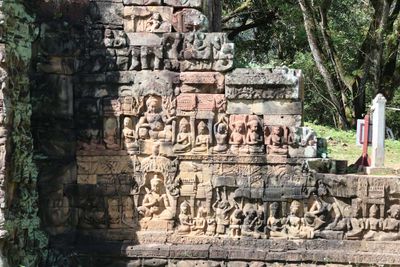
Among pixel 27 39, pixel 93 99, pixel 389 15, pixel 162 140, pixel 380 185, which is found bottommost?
pixel 380 185

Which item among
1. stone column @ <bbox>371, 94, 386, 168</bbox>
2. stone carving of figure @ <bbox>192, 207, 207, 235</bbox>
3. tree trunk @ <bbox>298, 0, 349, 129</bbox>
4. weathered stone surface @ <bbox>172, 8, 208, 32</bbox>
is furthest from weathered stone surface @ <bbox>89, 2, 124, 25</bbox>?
tree trunk @ <bbox>298, 0, 349, 129</bbox>

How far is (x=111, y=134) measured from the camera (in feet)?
30.8

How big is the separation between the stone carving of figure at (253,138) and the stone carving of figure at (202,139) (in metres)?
0.60

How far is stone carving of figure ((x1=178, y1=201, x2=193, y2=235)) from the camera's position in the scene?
930 cm

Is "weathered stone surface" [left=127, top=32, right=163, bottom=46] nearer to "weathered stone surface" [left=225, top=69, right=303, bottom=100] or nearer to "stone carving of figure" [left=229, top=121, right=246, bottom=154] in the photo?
"weathered stone surface" [left=225, top=69, right=303, bottom=100]

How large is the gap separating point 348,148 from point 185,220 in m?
6.53

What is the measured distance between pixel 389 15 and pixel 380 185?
11.2 metres

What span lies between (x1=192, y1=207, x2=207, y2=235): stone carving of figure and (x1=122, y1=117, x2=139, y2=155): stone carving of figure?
134 centimetres

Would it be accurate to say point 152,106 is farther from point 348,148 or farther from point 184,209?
point 348,148

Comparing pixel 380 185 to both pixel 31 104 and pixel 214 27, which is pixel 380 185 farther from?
pixel 31 104

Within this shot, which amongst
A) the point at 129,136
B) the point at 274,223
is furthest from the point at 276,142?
the point at 129,136

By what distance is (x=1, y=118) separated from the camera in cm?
768

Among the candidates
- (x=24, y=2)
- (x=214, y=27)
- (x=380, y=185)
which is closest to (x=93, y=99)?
(x=24, y=2)

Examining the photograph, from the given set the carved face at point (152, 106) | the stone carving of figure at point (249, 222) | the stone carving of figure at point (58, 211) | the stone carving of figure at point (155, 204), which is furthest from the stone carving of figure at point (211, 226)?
the stone carving of figure at point (58, 211)
